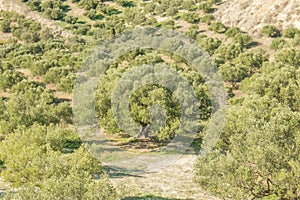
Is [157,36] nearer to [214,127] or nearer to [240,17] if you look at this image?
[240,17]

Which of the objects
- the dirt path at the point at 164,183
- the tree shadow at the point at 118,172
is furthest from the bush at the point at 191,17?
the tree shadow at the point at 118,172

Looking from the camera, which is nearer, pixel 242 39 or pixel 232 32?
pixel 242 39

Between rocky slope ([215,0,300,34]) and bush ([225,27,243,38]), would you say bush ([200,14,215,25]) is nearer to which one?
rocky slope ([215,0,300,34])

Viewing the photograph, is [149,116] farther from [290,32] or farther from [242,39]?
[290,32]

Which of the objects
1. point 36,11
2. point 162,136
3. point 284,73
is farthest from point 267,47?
point 36,11

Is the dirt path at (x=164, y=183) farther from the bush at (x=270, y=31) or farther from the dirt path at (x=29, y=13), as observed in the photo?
the dirt path at (x=29, y=13)

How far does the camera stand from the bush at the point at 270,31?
11205 centimetres

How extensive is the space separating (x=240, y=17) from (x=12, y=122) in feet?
314

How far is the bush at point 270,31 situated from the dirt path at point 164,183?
72.8m

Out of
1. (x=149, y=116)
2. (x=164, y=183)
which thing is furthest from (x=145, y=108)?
(x=164, y=183)

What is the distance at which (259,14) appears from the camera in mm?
123750

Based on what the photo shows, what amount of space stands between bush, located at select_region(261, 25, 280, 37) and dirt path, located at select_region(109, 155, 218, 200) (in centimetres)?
7275

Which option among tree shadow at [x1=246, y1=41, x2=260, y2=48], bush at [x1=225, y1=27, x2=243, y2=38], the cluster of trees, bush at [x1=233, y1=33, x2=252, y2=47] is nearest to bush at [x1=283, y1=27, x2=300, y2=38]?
tree shadow at [x1=246, y1=41, x2=260, y2=48]

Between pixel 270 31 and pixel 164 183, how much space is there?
8171 cm
